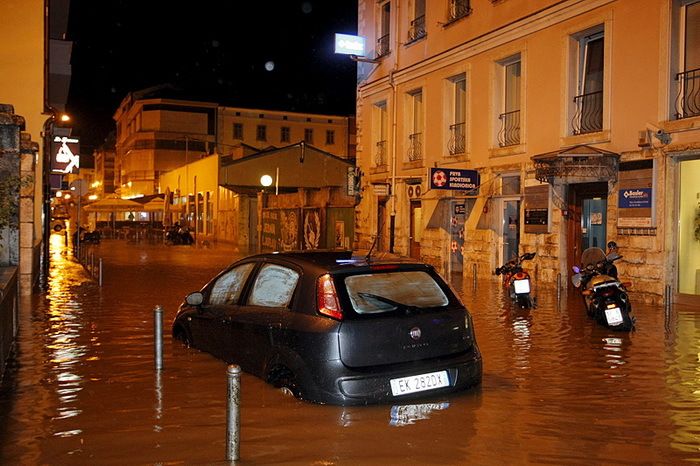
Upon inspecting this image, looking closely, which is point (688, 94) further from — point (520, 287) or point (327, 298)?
point (327, 298)

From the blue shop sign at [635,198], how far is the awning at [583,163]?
0.43m

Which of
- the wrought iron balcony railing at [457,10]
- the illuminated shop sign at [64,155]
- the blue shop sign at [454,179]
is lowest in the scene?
the blue shop sign at [454,179]

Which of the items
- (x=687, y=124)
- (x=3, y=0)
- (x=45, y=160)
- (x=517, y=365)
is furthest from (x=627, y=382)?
(x=3, y=0)

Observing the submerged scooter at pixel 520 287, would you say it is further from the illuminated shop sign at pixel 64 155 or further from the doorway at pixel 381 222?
the illuminated shop sign at pixel 64 155

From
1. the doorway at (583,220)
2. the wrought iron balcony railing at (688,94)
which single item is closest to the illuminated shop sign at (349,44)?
the doorway at (583,220)

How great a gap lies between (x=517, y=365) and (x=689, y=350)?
8.57ft

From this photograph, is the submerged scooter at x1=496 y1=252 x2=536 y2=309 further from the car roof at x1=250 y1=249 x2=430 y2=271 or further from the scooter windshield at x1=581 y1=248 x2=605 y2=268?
the car roof at x1=250 y1=249 x2=430 y2=271

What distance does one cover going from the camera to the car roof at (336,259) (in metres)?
6.36

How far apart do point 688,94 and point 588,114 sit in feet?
8.86

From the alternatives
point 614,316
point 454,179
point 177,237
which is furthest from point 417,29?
point 177,237

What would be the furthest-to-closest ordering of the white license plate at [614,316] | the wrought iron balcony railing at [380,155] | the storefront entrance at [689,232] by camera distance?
the wrought iron balcony railing at [380,155]
the storefront entrance at [689,232]
the white license plate at [614,316]

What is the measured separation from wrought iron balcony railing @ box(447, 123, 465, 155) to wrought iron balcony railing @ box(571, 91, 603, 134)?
15.4ft

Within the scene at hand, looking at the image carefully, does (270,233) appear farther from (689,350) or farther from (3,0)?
(689,350)

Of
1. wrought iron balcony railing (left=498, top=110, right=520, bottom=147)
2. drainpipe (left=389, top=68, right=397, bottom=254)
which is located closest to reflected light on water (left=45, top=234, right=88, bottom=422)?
drainpipe (left=389, top=68, right=397, bottom=254)
